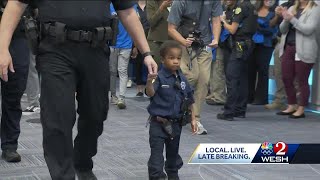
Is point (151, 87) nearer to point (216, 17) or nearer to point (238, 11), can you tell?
point (216, 17)

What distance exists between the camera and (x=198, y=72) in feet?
22.7

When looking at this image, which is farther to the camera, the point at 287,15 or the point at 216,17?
the point at 287,15

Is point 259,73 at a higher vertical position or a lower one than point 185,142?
higher

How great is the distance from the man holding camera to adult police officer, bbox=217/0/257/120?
2.98 ft

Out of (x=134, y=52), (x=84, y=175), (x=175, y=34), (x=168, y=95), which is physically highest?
(x=175, y=34)

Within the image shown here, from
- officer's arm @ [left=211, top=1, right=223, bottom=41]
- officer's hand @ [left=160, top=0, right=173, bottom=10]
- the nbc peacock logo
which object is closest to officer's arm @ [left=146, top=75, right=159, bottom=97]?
the nbc peacock logo

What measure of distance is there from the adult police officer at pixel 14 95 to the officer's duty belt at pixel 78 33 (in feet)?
5.24

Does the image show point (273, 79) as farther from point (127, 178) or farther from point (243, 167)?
point (127, 178)

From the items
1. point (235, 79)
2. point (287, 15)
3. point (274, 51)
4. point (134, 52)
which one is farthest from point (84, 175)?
point (134, 52)

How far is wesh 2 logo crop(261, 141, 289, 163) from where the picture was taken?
Result: 17.7 ft

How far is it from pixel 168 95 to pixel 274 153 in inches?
59.0

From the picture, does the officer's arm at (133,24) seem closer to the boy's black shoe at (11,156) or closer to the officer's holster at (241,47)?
the boy's black shoe at (11,156)

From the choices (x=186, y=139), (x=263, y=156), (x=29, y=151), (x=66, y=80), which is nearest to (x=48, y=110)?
(x=66, y=80)

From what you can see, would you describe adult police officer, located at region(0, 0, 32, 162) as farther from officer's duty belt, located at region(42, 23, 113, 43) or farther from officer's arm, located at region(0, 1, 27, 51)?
officer's duty belt, located at region(42, 23, 113, 43)
